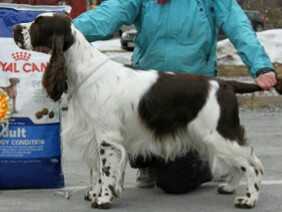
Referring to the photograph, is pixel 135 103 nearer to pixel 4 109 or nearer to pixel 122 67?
pixel 122 67

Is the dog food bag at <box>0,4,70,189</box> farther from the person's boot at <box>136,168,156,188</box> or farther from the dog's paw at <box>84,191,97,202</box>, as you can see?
the person's boot at <box>136,168,156,188</box>

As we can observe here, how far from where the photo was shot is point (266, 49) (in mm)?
20500

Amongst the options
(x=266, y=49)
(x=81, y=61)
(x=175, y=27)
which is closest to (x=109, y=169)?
(x=81, y=61)

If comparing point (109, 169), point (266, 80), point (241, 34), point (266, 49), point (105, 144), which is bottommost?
point (266, 49)

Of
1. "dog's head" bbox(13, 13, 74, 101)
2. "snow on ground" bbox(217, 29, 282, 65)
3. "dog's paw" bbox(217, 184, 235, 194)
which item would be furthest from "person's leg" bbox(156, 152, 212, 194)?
"snow on ground" bbox(217, 29, 282, 65)

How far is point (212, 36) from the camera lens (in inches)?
242

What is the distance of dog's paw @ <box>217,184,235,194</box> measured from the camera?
6035 mm

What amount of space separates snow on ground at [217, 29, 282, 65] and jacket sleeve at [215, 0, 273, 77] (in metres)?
11.7

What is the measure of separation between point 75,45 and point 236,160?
1370 mm

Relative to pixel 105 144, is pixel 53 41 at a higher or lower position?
higher

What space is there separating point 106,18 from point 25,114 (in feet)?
3.05

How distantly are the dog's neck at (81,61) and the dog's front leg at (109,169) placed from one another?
475 mm

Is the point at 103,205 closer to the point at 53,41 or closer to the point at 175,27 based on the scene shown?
the point at 53,41

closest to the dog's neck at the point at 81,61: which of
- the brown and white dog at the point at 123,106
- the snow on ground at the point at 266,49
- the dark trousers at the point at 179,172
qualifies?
the brown and white dog at the point at 123,106
